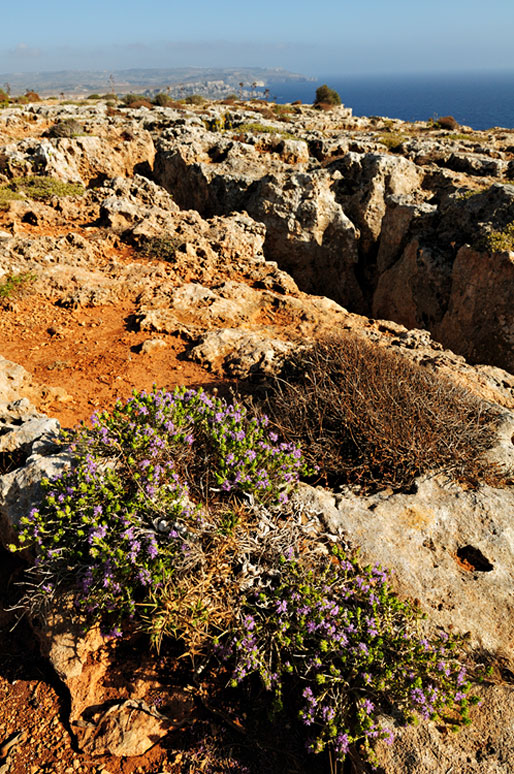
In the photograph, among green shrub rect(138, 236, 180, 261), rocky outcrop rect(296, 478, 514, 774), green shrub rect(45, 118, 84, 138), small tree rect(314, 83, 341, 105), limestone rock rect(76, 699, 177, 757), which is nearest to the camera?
rocky outcrop rect(296, 478, 514, 774)

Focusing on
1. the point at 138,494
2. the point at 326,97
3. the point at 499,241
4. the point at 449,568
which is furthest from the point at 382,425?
the point at 326,97

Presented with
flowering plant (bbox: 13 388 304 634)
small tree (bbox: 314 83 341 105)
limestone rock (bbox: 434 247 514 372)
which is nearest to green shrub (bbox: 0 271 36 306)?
flowering plant (bbox: 13 388 304 634)

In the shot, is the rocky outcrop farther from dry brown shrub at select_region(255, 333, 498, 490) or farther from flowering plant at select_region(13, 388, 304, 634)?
flowering plant at select_region(13, 388, 304, 634)

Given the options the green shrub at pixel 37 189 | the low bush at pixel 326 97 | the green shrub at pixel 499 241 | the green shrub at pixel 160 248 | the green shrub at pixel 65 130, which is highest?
the low bush at pixel 326 97

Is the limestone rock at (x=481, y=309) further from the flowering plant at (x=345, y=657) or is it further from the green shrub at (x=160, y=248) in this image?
the flowering plant at (x=345, y=657)

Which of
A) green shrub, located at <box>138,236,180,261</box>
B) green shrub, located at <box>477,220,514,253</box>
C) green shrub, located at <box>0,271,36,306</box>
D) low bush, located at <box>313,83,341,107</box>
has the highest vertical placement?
low bush, located at <box>313,83,341,107</box>

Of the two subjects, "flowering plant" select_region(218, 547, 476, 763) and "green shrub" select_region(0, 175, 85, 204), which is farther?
"green shrub" select_region(0, 175, 85, 204)

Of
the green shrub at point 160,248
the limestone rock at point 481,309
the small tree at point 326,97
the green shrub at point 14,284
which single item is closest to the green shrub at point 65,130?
the green shrub at point 160,248

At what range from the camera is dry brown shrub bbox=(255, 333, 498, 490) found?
438cm

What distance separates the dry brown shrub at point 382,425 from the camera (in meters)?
4.38

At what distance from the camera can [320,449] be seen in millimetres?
4500

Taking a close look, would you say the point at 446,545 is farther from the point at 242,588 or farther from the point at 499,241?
the point at 499,241

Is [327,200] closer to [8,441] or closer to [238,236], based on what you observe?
[238,236]

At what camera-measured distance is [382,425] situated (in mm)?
4402
